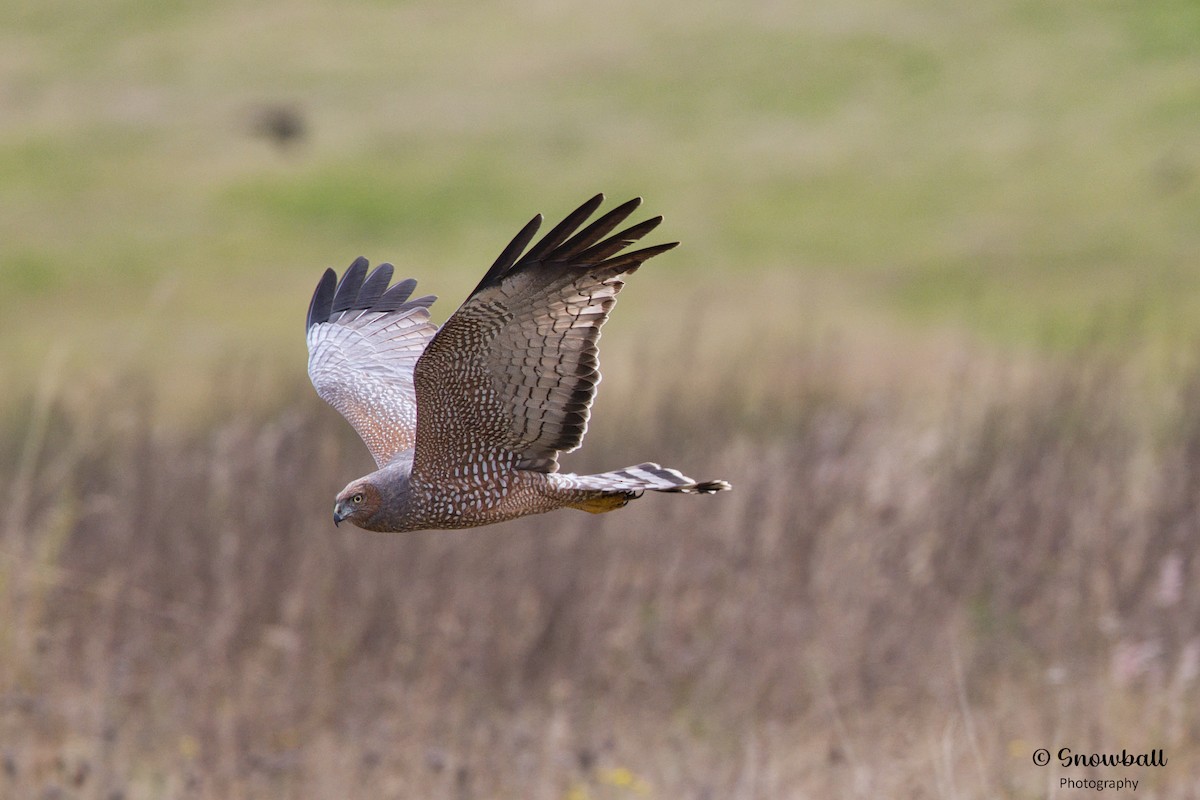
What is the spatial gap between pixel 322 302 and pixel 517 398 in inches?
50.6

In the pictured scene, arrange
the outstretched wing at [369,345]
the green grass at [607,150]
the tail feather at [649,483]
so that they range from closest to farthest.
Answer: the tail feather at [649,483]
the outstretched wing at [369,345]
the green grass at [607,150]

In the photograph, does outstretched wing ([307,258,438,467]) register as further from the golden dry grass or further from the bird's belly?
the golden dry grass

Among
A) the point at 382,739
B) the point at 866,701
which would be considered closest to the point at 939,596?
the point at 866,701

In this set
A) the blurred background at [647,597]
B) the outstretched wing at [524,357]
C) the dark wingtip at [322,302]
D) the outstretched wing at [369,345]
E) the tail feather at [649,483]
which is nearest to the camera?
the tail feather at [649,483]

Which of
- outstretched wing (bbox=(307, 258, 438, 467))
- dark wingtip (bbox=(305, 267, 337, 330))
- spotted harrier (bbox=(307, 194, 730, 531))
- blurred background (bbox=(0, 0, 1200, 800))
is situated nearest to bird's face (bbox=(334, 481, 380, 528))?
spotted harrier (bbox=(307, 194, 730, 531))

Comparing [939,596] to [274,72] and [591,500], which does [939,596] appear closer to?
[591,500]

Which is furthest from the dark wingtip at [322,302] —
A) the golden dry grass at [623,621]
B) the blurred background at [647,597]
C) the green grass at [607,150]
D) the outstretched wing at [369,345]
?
the green grass at [607,150]

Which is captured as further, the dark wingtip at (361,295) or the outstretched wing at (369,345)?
the dark wingtip at (361,295)

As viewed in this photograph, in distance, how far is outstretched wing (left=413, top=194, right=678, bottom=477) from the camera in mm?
2262

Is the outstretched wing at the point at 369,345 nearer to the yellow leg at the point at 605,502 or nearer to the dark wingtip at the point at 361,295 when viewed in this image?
the dark wingtip at the point at 361,295

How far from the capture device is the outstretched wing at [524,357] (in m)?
2.26

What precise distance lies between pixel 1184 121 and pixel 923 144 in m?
6.53

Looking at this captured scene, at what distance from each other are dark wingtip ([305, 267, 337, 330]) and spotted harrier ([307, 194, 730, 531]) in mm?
1038

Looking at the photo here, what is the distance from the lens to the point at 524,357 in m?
2.35
